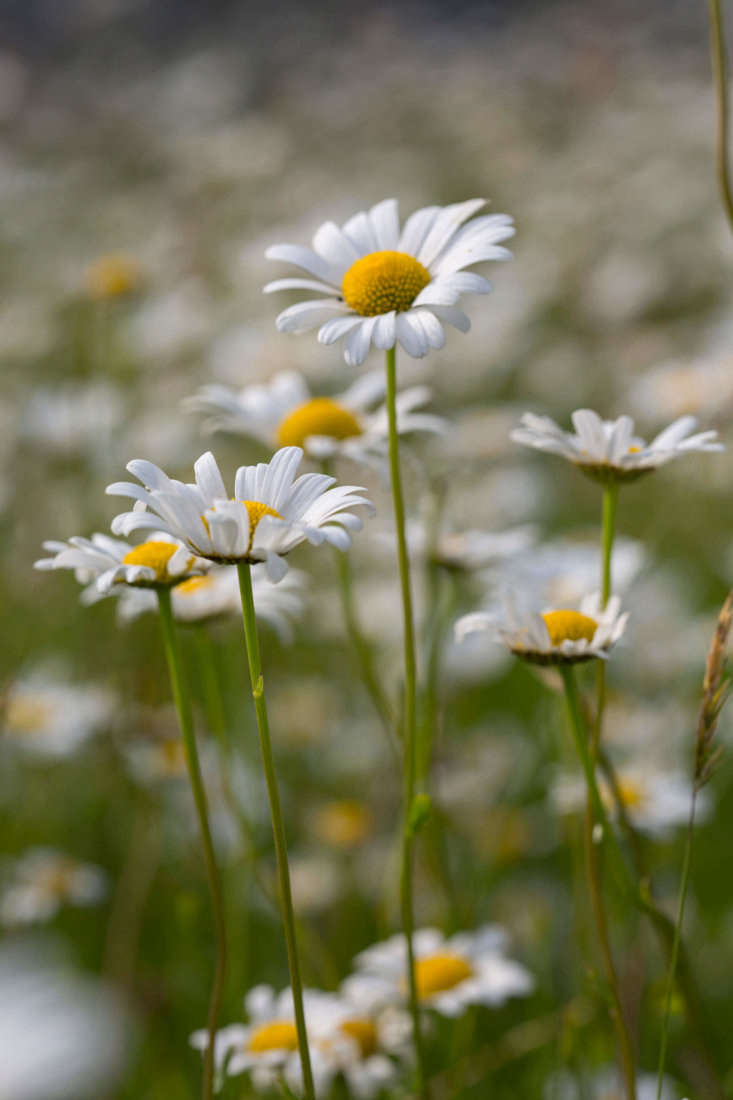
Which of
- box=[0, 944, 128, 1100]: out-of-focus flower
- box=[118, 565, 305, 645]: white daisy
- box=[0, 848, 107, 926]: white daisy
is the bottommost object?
box=[0, 848, 107, 926]: white daisy

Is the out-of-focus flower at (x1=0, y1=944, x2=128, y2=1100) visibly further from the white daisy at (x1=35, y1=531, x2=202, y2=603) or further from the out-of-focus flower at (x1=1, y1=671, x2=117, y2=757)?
the out-of-focus flower at (x1=1, y1=671, x2=117, y2=757)

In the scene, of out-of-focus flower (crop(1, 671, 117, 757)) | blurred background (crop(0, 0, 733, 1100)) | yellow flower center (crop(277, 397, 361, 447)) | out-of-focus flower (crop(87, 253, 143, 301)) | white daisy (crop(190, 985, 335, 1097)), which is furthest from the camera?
out-of-focus flower (crop(87, 253, 143, 301))

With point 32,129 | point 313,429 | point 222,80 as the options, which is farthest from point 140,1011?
point 222,80

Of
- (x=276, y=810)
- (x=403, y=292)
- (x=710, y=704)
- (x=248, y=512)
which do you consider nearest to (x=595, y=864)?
(x=710, y=704)

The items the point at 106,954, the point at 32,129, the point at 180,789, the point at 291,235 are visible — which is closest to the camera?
the point at 106,954

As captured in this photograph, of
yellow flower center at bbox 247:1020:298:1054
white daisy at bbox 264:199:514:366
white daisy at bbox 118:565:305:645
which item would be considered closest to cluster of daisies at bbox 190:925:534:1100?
yellow flower center at bbox 247:1020:298:1054

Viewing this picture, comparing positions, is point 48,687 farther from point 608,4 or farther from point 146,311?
point 608,4

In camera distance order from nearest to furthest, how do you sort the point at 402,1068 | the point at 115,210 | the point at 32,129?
the point at 402,1068
the point at 115,210
the point at 32,129

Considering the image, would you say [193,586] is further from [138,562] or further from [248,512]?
[248,512]
